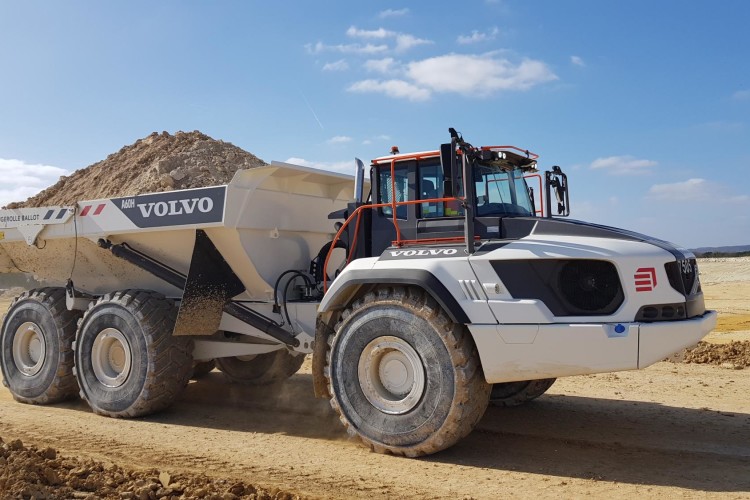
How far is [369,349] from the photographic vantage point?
6023 mm

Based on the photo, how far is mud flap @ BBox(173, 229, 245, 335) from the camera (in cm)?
750

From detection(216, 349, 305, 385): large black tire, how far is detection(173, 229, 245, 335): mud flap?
5.76 feet

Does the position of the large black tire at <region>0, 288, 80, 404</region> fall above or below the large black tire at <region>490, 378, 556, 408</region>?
above

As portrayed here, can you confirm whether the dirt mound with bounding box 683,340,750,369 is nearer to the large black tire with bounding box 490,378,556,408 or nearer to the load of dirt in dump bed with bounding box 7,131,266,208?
the large black tire with bounding box 490,378,556,408

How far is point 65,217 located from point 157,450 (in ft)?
12.0

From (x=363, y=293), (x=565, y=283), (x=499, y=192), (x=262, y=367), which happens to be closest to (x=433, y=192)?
(x=499, y=192)

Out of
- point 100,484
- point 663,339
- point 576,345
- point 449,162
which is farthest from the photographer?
point 449,162

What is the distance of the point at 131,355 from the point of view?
25.1 feet

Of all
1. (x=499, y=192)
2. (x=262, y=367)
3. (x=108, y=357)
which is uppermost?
(x=499, y=192)

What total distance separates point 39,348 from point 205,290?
2.81m

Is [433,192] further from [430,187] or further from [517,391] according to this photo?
[517,391]

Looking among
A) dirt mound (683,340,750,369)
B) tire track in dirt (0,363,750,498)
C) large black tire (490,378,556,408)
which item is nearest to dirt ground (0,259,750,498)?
tire track in dirt (0,363,750,498)

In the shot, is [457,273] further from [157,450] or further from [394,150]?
[157,450]

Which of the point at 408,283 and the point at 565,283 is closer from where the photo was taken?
the point at 565,283
